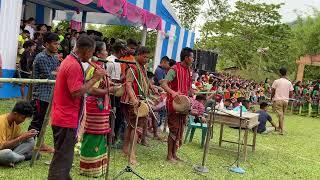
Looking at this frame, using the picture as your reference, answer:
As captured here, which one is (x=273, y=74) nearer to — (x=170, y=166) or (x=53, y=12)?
(x=53, y=12)

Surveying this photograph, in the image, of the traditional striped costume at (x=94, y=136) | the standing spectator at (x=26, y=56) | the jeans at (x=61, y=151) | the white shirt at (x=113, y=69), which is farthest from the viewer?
the standing spectator at (x=26, y=56)

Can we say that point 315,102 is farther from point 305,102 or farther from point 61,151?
point 61,151

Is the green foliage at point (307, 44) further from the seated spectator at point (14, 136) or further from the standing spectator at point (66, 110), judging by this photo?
the standing spectator at point (66, 110)

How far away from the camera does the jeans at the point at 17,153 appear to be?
18.1 feet

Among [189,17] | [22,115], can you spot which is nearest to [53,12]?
[189,17]

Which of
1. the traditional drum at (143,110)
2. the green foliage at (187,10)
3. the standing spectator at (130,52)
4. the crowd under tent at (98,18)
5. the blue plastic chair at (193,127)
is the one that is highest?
the green foliage at (187,10)

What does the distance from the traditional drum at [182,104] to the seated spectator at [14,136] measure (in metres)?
2.15

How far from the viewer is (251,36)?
38188 millimetres

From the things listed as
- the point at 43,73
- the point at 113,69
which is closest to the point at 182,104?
the point at 113,69

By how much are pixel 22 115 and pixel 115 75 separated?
219 centimetres

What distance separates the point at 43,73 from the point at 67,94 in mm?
1864

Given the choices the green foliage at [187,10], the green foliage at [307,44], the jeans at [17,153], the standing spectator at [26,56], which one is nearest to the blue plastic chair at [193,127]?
the standing spectator at [26,56]

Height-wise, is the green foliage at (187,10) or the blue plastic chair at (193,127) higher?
the green foliage at (187,10)

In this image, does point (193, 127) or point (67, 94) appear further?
point (193, 127)
